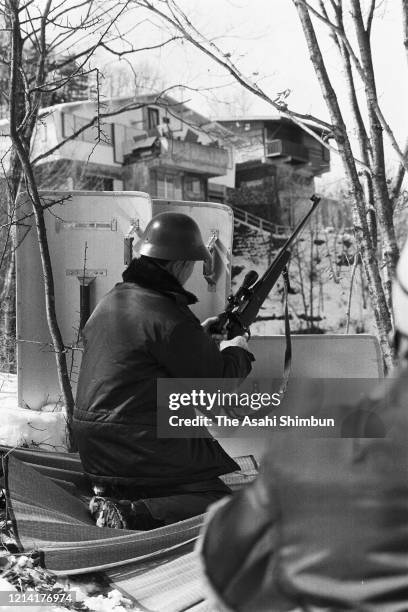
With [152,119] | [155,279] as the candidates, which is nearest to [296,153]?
[152,119]

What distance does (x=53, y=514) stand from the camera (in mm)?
3502

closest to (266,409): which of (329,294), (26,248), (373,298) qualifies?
(373,298)

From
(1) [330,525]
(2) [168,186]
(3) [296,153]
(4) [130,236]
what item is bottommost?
(1) [330,525]

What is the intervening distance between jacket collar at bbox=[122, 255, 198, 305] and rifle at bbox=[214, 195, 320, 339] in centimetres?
65

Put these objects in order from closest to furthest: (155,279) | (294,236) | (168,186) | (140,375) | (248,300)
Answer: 1. (140,375)
2. (155,279)
3. (248,300)
4. (294,236)
5. (168,186)

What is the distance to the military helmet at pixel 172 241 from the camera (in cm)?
378

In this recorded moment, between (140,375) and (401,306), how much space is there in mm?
2500

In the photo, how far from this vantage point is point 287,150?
42.1 m

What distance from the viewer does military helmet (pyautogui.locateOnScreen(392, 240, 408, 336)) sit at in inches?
44.3

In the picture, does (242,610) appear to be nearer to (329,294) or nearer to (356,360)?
(356,360)

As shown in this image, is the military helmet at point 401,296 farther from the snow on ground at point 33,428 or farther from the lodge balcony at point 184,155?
the lodge balcony at point 184,155

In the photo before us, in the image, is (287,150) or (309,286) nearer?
(309,286)

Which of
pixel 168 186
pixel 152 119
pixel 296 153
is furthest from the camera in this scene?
pixel 296 153

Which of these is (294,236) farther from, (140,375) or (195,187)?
(195,187)
